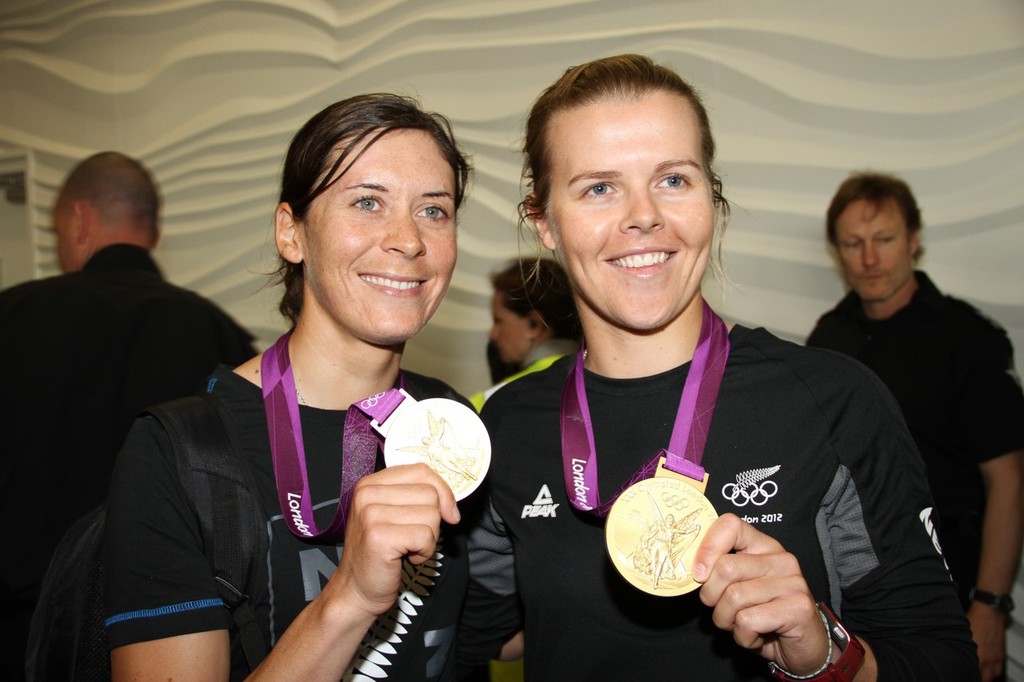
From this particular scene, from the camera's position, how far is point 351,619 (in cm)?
123

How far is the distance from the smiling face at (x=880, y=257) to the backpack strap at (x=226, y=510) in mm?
2470

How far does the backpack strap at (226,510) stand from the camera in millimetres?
1339

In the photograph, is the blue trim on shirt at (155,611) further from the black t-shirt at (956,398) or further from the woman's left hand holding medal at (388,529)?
the black t-shirt at (956,398)

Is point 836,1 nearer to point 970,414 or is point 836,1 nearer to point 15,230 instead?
point 970,414

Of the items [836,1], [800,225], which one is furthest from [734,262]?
[836,1]

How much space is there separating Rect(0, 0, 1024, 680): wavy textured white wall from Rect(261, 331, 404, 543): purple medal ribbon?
1700mm

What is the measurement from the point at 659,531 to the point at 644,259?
46 centimetres

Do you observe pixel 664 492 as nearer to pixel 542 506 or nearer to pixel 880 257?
pixel 542 506

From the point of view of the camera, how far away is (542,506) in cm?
146

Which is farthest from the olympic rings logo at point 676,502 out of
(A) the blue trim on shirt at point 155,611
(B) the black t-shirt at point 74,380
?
(B) the black t-shirt at point 74,380

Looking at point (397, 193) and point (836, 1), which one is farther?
point (836, 1)

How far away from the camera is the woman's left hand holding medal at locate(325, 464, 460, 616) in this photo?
119cm

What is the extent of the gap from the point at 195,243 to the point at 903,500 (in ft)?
16.2

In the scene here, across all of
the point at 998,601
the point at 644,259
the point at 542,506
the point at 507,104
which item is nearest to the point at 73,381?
the point at 542,506
